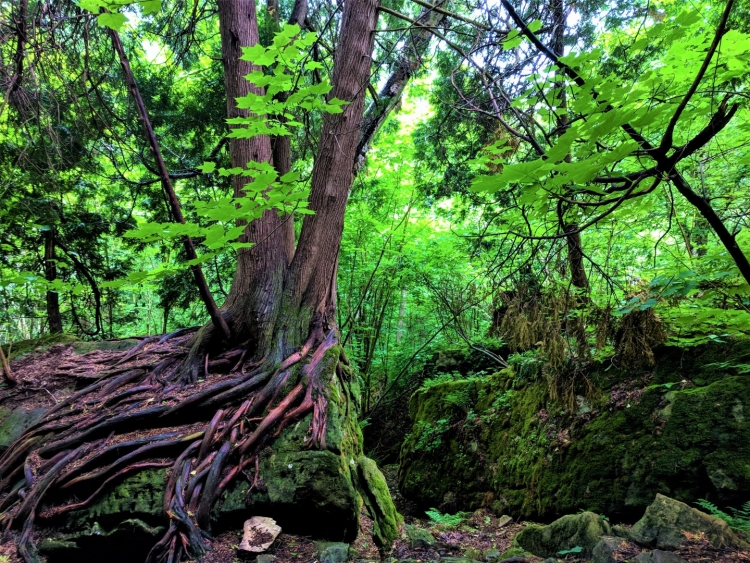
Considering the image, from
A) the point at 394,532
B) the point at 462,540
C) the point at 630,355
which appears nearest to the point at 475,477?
the point at 462,540

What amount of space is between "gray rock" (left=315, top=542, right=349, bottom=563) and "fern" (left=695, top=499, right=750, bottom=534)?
97.1 inches

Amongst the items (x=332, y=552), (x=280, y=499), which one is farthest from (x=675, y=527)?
(x=280, y=499)

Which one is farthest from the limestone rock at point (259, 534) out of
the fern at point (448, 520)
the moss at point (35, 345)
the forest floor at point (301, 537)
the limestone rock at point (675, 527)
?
the moss at point (35, 345)

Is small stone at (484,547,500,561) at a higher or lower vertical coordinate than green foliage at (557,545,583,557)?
lower

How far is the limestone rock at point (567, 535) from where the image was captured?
255 cm

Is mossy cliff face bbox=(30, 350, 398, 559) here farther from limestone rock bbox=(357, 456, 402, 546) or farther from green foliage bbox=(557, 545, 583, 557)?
green foliage bbox=(557, 545, 583, 557)

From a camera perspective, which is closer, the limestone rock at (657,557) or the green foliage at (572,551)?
the limestone rock at (657,557)

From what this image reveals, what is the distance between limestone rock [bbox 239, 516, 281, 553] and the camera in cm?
255

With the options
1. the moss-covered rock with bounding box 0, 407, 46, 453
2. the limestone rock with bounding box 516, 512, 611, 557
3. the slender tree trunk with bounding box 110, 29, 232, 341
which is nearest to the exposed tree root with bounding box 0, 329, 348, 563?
the moss-covered rock with bounding box 0, 407, 46, 453

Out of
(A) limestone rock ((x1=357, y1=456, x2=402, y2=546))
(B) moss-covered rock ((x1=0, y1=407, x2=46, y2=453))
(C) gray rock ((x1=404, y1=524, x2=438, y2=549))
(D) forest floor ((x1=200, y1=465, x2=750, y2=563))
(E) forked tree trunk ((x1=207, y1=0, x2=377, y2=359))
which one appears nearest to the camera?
(D) forest floor ((x1=200, y1=465, x2=750, y2=563))

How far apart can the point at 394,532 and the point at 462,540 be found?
1.04 metres

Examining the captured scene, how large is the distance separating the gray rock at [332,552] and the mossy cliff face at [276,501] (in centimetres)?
12

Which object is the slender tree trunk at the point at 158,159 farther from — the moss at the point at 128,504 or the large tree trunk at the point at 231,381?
the moss at the point at 128,504

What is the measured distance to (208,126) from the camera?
605cm
